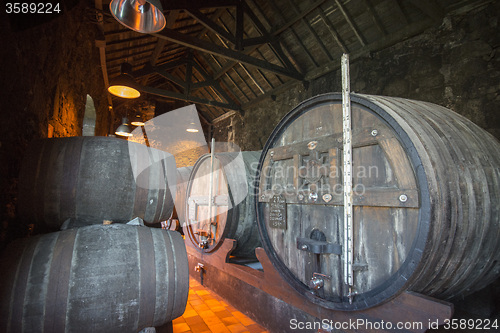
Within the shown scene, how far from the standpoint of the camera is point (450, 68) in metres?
4.37

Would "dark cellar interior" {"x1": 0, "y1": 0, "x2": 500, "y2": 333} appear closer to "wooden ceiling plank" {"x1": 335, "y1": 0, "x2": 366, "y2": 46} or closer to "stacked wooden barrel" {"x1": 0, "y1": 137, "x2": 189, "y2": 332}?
"stacked wooden barrel" {"x1": 0, "y1": 137, "x2": 189, "y2": 332}

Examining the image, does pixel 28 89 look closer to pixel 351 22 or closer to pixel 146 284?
pixel 146 284

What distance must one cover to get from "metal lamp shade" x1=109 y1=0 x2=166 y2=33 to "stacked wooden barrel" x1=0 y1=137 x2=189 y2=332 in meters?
1.46

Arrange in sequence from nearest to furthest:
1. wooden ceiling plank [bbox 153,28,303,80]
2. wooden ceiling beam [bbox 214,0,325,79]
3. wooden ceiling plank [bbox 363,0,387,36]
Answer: wooden ceiling plank [bbox 363,0,387,36] < wooden ceiling beam [bbox 214,0,325,79] < wooden ceiling plank [bbox 153,28,303,80]

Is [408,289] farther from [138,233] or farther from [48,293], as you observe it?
[48,293]

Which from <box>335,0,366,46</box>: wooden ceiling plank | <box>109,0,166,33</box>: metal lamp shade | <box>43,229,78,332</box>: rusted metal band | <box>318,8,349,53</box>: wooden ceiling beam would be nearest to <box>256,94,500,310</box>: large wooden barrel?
<box>43,229,78,332</box>: rusted metal band

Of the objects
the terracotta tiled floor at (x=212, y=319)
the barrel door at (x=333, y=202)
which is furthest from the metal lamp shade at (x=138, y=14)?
the terracotta tiled floor at (x=212, y=319)

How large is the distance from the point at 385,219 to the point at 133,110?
1325 cm

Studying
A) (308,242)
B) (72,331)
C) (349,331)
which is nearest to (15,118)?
(72,331)

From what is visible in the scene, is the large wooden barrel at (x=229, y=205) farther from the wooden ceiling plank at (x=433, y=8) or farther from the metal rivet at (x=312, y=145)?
the wooden ceiling plank at (x=433, y=8)

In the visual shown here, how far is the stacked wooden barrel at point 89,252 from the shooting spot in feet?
4.58

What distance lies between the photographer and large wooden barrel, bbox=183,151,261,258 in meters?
3.34

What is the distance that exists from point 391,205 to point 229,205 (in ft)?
6.67

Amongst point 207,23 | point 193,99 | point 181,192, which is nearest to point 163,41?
point 207,23
